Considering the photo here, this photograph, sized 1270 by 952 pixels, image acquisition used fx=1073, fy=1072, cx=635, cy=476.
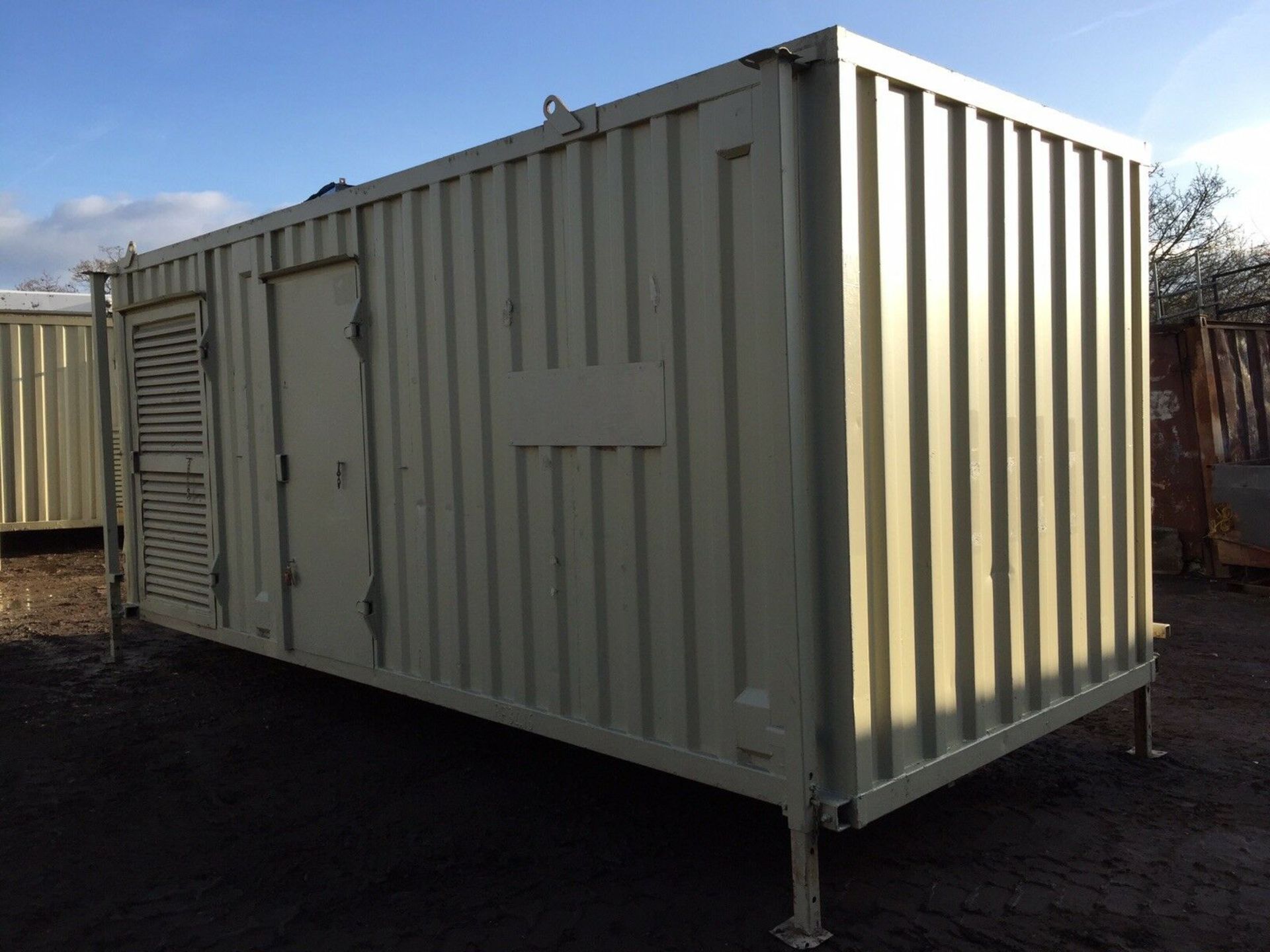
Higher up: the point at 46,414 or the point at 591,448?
the point at 46,414

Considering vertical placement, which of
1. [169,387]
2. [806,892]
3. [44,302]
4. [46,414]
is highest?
[44,302]

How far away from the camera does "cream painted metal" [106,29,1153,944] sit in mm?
3252

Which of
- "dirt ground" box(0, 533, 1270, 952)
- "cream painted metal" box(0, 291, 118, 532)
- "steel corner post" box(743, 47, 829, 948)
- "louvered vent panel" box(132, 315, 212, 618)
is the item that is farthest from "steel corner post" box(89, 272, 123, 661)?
"cream painted metal" box(0, 291, 118, 532)

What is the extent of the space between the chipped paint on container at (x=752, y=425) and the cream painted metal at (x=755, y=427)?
0.01 m

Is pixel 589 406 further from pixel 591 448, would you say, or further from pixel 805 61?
pixel 805 61

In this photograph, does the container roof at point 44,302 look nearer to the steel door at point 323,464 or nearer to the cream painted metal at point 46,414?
the cream painted metal at point 46,414

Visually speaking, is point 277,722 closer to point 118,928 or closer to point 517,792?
point 517,792

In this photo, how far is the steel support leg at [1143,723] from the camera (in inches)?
191

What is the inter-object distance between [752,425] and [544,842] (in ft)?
6.14

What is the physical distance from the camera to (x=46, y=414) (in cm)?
1284

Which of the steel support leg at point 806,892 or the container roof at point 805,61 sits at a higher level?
the container roof at point 805,61

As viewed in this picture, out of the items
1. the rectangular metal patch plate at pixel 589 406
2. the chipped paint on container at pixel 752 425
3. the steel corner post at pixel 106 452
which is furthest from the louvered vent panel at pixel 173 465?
the rectangular metal patch plate at pixel 589 406

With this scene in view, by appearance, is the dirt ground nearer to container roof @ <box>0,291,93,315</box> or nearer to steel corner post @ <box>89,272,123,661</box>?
steel corner post @ <box>89,272,123,661</box>

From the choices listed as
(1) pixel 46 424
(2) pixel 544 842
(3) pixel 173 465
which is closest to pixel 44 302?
(1) pixel 46 424
